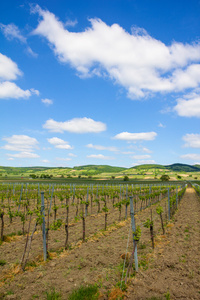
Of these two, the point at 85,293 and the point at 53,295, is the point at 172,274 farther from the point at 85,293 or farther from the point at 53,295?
the point at 53,295

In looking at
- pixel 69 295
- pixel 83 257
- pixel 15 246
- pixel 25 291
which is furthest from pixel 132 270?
pixel 15 246

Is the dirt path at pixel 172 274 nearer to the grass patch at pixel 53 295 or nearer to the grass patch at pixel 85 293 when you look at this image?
the grass patch at pixel 85 293

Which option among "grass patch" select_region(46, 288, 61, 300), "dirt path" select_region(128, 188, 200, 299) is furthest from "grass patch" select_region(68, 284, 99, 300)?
"dirt path" select_region(128, 188, 200, 299)

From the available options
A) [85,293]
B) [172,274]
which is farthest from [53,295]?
[172,274]

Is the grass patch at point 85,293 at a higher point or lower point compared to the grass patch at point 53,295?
higher

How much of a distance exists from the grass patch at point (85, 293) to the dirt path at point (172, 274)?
101 centimetres

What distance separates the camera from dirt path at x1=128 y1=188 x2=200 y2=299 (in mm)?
5452

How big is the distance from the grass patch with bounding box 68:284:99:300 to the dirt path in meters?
1.01

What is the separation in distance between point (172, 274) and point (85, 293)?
10.4ft

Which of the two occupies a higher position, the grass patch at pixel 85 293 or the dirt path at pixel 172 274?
the grass patch at pixel 85 293

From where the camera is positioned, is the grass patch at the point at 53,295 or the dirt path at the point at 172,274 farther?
the dirt path at the point at 172,274

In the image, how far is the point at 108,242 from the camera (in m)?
9.81

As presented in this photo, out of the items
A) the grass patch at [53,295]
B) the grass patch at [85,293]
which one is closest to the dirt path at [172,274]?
the grass patch at [85,293]

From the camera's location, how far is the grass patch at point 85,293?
17.0 feet
